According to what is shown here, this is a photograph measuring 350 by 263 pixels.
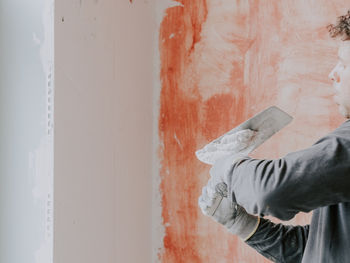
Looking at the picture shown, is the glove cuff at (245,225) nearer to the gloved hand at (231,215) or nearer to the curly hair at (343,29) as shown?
the gloved hand at (231,215)

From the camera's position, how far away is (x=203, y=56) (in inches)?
68.7

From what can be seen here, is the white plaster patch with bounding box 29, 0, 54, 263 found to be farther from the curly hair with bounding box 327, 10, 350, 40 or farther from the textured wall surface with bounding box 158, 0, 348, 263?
the curly hair with bounding box 327, 10, 350, 40

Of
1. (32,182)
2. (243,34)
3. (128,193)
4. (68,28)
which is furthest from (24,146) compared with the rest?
(243,34)

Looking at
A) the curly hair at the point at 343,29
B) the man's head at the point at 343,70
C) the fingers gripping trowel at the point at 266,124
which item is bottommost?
the fingers gripping trowel at the point at 266,124

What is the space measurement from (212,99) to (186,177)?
0.38 m

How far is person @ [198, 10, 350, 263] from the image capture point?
0.77 metres

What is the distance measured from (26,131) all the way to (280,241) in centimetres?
87

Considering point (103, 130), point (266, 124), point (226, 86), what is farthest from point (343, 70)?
point (103, 130)

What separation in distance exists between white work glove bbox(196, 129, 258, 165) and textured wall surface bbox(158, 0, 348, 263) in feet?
1.66

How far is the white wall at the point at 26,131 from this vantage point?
1.25 metres

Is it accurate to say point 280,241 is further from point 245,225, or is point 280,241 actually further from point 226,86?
point 226,86

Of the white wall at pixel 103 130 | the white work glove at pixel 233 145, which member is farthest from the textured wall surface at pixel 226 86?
the white work glove at pixel 233 145

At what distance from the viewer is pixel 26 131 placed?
1.28m

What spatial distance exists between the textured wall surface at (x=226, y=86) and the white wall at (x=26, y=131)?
2.30ft
